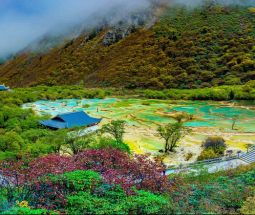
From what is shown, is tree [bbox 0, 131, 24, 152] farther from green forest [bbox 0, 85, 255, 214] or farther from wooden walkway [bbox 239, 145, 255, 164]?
wooden walkway [bbox 239, 145, 255, 164]

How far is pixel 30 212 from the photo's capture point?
6.04 m

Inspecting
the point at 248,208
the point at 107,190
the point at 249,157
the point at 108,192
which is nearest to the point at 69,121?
the point at 107,190

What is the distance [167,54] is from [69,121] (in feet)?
199

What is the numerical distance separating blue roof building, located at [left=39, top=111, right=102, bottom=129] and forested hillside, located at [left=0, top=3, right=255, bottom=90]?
44.4 meters

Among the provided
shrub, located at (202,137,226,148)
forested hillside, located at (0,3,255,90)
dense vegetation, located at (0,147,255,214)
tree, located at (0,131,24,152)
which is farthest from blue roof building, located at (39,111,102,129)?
forested hillside, located at (0,3,255,90)

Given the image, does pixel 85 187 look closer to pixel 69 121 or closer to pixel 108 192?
pixel 108 192

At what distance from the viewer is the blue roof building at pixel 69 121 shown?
75.8ft

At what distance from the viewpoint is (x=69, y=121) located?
23781 mm

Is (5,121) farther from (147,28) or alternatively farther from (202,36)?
(147,28)

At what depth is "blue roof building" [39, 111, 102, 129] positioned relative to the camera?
2309cm

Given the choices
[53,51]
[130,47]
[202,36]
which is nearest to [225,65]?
[202,36]

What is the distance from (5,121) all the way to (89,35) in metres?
98.1

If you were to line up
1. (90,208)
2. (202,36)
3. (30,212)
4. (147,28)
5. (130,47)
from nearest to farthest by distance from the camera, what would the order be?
1. (30,212)
2. (90,208)
3. (202,36)
4. (130,47)
5. (147,28)

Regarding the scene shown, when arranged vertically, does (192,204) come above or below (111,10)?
below
